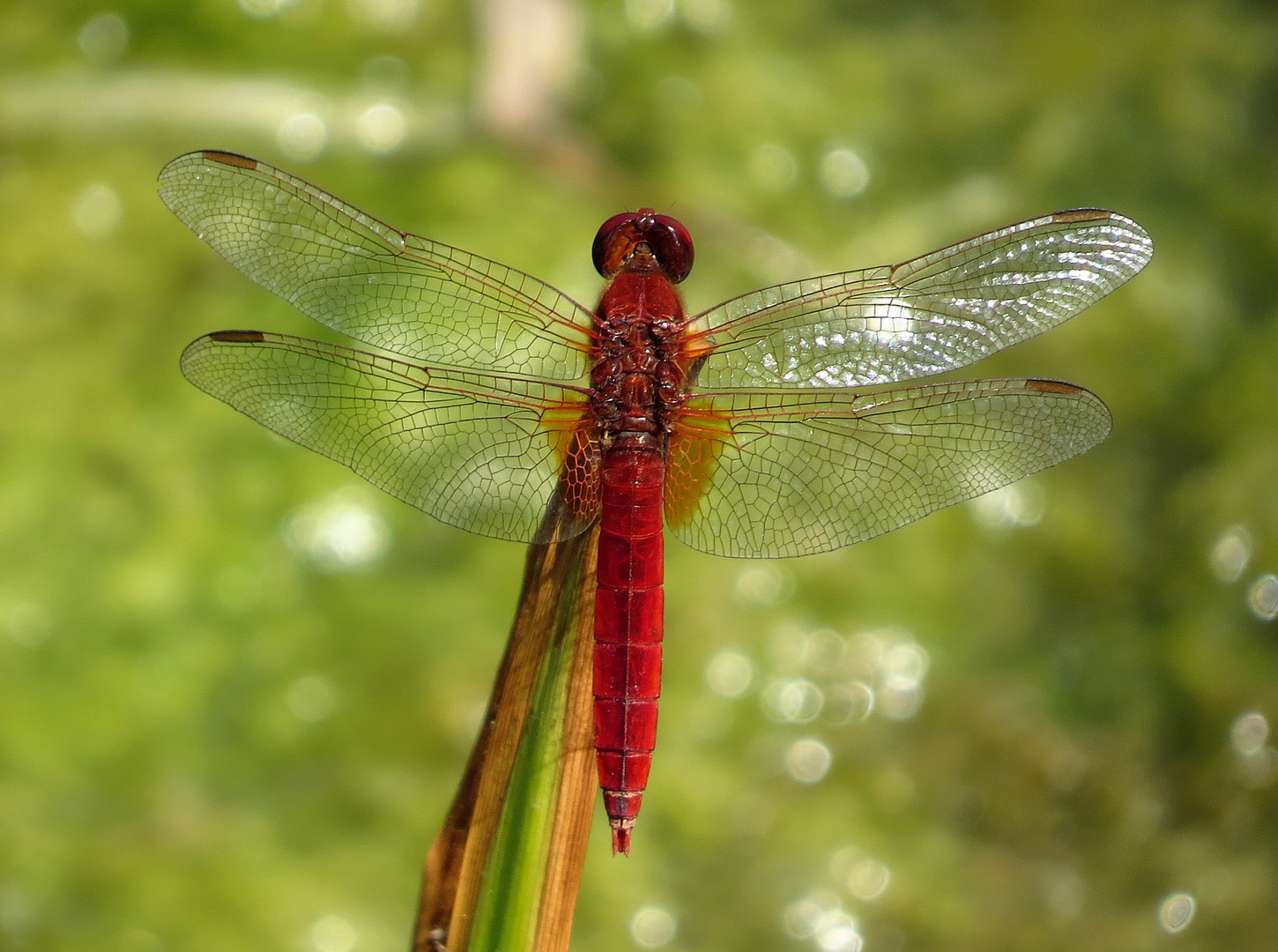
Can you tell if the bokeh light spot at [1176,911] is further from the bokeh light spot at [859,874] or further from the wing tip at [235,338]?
the wing tip at [235,338]

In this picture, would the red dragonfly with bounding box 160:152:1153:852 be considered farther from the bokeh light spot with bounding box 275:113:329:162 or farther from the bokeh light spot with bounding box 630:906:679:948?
the bokeh light spot with bounding box 275:113:329:162

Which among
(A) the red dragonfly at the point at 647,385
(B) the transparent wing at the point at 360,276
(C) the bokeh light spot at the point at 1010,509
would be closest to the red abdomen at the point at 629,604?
(A) the red dragonfly at the point at 647,385

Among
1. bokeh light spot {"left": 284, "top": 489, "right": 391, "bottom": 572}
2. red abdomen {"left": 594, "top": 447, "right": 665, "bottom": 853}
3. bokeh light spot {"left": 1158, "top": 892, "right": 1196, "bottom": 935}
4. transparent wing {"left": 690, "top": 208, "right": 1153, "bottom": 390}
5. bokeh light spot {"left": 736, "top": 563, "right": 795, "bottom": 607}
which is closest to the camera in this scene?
red abdomen {"left": 594, "top": 447, "right": 665, "bottom": 853}

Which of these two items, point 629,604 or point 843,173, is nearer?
point 629,604

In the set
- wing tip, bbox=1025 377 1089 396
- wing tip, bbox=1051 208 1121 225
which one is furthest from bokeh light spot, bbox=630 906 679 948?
wing tip, bbox=1051 208 1121 225

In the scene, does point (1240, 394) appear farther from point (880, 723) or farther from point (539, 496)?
point (539, 496)

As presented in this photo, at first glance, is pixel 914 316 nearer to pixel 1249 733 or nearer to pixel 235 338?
pixel 235 338

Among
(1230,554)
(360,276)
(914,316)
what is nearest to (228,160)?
(360,276)

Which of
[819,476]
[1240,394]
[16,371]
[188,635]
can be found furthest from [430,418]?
[1240,394]
